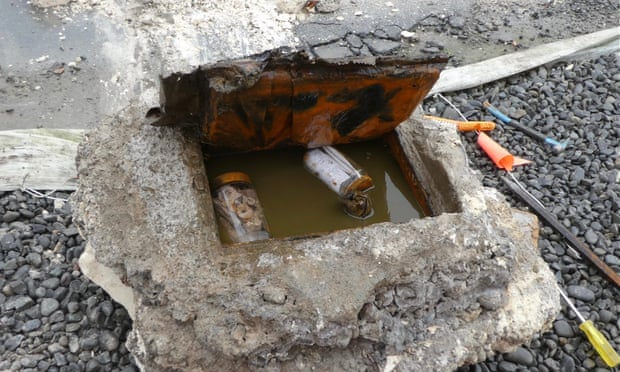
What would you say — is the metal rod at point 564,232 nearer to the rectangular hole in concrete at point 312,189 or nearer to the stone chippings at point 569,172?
the stone chippings at point 569,172

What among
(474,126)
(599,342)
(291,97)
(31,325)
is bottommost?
(31,325)

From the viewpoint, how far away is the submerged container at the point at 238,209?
2494 mm

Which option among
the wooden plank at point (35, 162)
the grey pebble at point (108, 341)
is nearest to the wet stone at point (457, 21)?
the wooden plank at point (35, 162)

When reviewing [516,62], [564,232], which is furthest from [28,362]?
[516,62]

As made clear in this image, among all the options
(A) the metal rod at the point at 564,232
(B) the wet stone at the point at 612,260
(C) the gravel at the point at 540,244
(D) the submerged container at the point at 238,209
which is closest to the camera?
(D) the submerged container at the point at 238,209

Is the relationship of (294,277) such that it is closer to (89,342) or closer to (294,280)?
(294,280)

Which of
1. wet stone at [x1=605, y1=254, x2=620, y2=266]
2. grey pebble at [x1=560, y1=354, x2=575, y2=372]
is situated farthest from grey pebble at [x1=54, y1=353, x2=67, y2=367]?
wet stone at [x1=605, y1=254, x2=620, y2=266]

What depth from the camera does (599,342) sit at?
3.24 metres

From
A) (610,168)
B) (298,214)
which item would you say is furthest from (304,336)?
(610,168)

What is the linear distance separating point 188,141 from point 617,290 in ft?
9.46

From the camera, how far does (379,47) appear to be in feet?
18.4

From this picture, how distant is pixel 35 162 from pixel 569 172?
3916mm

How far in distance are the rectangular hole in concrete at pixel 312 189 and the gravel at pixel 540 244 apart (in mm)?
999

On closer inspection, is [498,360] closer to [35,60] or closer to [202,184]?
[202,184]
